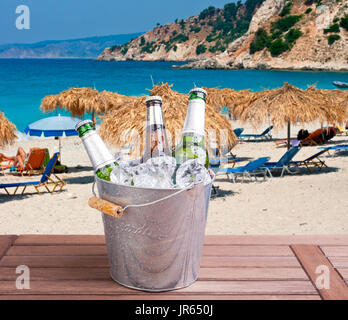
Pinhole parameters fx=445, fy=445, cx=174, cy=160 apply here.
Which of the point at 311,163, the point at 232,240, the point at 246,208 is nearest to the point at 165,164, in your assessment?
the point at 232,240

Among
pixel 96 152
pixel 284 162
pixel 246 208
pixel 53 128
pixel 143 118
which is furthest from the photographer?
pixel 53 128

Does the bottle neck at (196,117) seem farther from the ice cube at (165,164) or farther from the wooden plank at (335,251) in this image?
the wooden plank at (335,251)

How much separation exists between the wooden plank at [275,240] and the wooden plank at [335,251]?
0.03 m

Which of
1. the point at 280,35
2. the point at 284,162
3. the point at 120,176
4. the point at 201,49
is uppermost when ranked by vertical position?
the point at 280,35

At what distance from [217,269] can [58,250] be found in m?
0.48

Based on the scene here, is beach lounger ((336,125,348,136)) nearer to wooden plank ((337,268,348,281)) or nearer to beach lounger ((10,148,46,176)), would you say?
beach lounger ((10,148,46,176))

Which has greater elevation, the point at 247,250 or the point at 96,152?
the point at 96,152

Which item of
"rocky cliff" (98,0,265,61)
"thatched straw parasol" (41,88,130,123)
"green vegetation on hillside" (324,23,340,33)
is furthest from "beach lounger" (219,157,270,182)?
"rocky cliff" (98,0,265,61)

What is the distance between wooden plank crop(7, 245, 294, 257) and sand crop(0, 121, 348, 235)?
388 centimetres

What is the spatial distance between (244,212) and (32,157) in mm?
5263

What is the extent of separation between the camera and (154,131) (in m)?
1.26

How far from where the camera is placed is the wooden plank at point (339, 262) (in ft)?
4.03

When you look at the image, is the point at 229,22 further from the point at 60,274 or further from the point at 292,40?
the point at 60,274

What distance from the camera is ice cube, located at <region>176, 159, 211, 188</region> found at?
1.04 m
